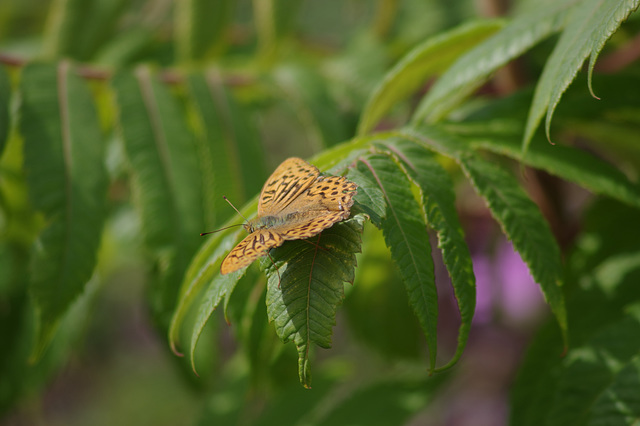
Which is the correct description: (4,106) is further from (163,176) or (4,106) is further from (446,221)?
(446,221)

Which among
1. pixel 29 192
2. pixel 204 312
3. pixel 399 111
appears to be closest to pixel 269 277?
pixel 204 312

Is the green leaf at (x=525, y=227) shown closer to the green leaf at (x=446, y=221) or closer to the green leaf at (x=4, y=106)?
the green leaf at (x=446, y=221)

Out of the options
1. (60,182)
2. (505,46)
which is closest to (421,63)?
(505,46)

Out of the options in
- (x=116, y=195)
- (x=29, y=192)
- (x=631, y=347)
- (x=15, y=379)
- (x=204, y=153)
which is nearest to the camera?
(x=631, y=347)

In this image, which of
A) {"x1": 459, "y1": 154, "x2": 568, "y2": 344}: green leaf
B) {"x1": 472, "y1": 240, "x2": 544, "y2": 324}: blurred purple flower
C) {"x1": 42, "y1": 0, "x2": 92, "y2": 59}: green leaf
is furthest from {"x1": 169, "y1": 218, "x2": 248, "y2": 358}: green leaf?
{"x1": 472, "y1": 240, "x2": 544, "y2": 324}: blurred purple flower

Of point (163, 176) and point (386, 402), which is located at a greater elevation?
point (163, 176)

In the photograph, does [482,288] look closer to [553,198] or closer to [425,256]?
[553,198]
